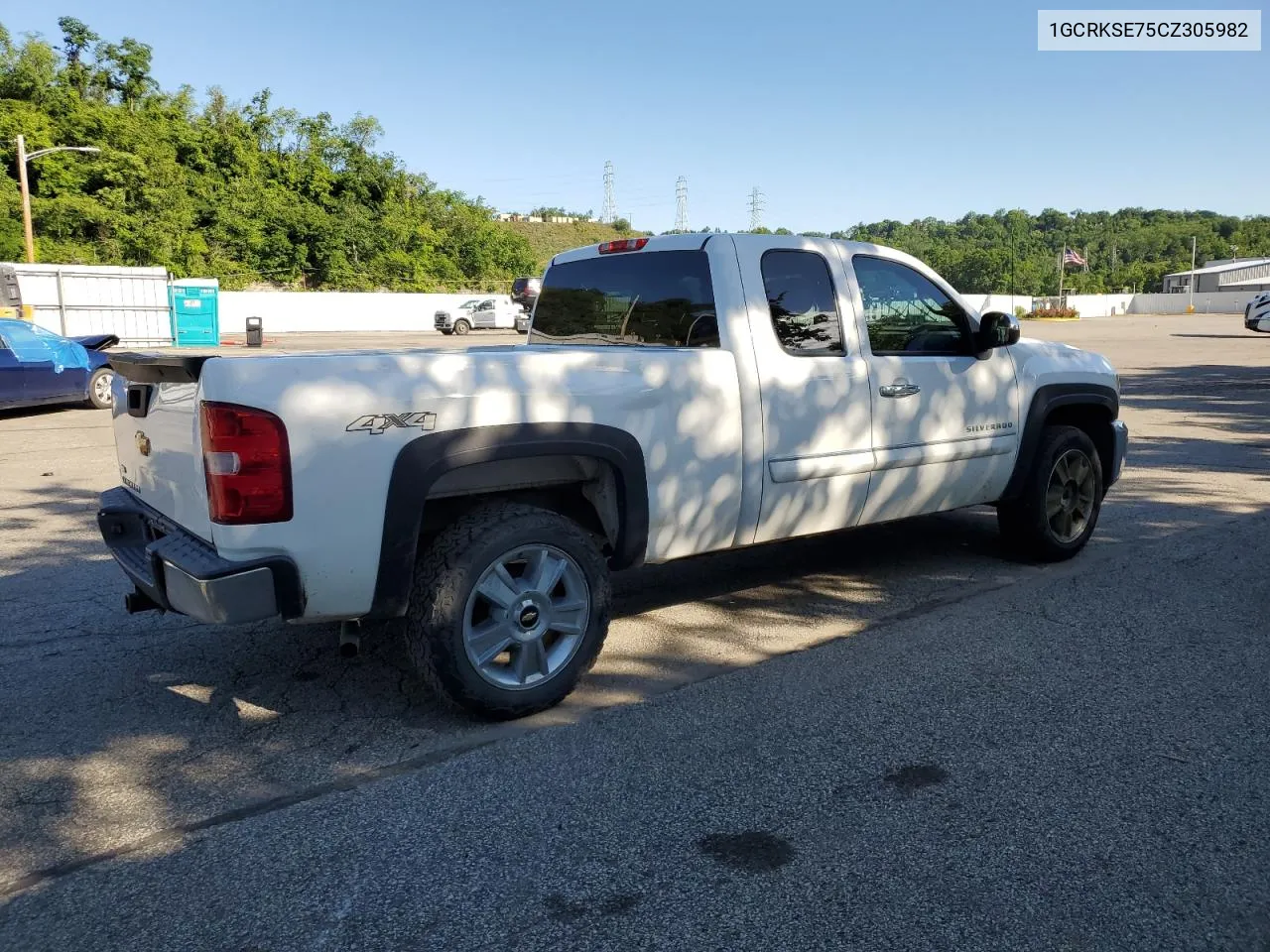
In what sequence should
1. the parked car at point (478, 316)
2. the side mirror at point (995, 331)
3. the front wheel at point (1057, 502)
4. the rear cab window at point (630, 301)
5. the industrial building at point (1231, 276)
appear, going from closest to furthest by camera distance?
1. the rear cab window at point (630, 301)
2. the side mirror at point (995, 331)
3. the front wheel at point (1057, 502)
4. the parked car at point (478, 316)
5. the industrial building at point (1231, 276)

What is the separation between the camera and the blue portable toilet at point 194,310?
29.7m

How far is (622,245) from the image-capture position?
513 centimetres

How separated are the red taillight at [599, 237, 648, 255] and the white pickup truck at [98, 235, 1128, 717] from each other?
0.09ft

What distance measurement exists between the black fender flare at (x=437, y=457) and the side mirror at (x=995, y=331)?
7.92ft

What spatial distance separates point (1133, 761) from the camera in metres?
3.56

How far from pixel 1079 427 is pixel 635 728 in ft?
13.1

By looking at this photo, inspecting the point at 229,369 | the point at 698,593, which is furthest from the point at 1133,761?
the point at 229,369

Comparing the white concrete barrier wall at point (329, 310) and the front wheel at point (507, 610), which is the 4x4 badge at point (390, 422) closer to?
the front wheel at point (507, 610)

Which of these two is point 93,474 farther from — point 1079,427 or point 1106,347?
point 1106,347

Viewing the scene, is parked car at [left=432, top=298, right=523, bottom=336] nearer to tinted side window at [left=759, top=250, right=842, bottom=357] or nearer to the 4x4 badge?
tinted side window at [left=759, top=250, right=842, bottom=357]

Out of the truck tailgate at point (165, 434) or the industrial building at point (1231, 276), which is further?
the industrial building at point (1231, 276)

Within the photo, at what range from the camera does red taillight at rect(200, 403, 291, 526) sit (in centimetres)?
333

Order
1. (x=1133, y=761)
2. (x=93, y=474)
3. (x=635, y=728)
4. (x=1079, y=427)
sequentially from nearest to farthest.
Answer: (x=1133, y=761) → (x=635, y=728) → (x=1079, y=427) → (x=93, y=474)

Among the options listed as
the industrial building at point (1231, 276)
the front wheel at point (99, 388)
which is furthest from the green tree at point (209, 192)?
the industrial building at point (1231, 276)
